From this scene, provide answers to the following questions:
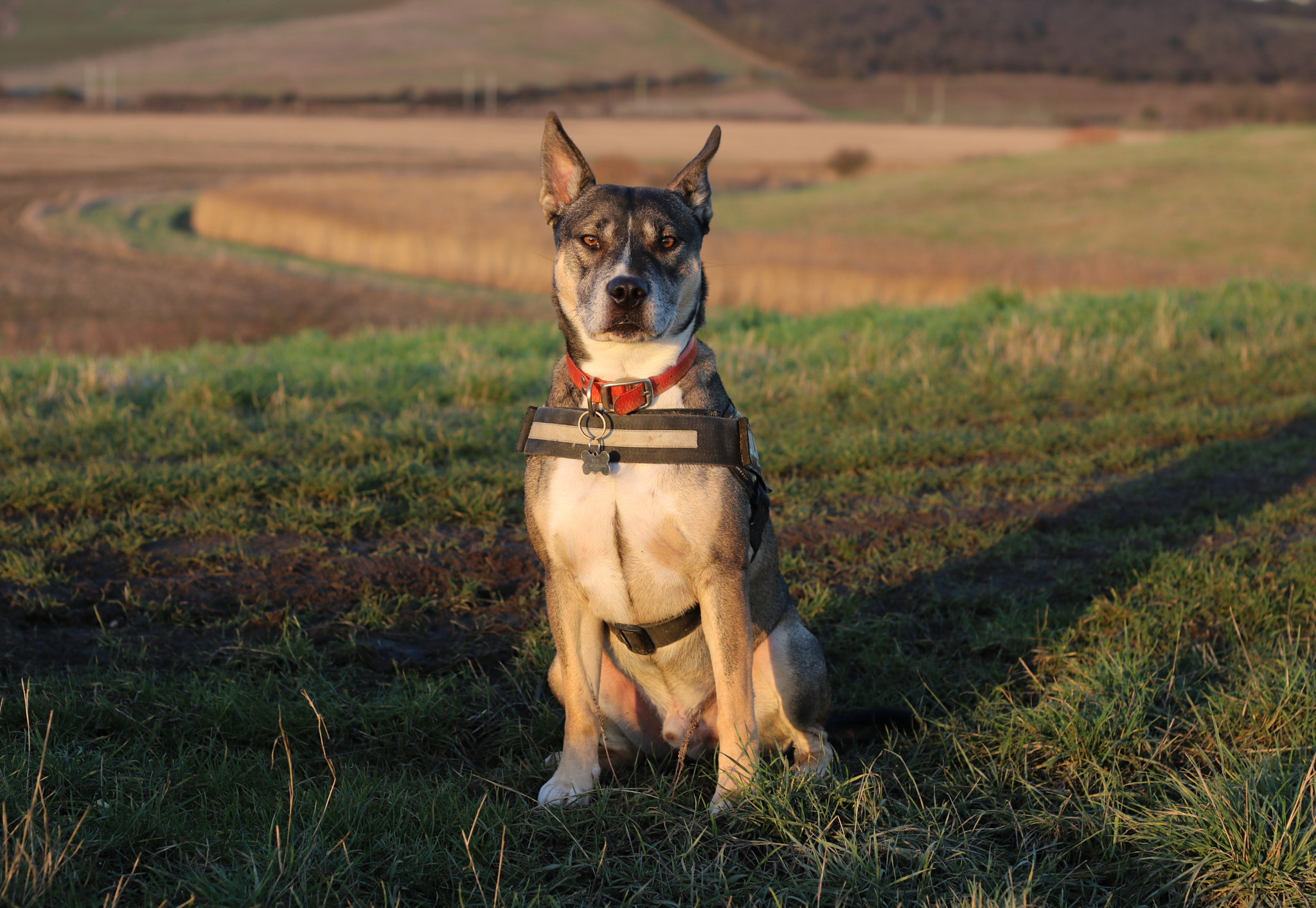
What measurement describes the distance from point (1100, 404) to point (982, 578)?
168 inches

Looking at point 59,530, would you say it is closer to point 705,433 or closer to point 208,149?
point 705,433

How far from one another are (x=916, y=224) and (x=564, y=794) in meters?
30.0

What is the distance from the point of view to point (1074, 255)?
2519 centimetres

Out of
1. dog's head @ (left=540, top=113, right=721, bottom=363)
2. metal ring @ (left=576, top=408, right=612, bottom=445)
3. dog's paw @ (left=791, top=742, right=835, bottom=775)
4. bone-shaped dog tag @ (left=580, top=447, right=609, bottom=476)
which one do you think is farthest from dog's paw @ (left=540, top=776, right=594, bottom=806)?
dog's head @ (left=540, top=113, right=721, bottom=363)

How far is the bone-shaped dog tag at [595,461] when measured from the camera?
135 inches

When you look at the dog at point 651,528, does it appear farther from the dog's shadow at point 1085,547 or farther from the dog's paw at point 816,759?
the dog's shadow at point 1085,547

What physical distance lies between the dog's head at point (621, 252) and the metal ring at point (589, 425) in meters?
0.23

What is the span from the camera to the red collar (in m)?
3.60

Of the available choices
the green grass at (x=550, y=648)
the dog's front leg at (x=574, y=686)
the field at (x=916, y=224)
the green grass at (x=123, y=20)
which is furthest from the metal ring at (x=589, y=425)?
the green grass at (x=123, y=20)

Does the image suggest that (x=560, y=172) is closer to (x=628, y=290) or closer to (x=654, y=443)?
(x=628, y=290)

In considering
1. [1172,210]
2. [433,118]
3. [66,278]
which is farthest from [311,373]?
[433,118]

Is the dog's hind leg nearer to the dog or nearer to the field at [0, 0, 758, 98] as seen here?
the dog

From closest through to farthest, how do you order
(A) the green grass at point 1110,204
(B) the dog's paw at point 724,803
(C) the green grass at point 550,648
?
(C) the green grass at point 550,648 < (B) the dog's paw at point 724,803 < (A) the green grass at point 1110,204

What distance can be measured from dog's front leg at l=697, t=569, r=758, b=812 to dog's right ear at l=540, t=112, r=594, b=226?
157cm
